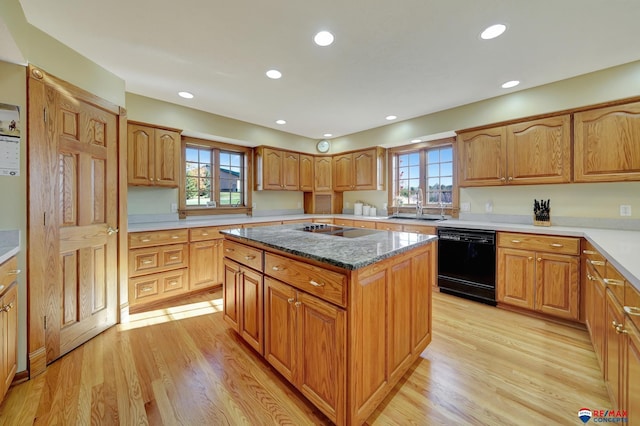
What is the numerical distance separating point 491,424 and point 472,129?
3151mm

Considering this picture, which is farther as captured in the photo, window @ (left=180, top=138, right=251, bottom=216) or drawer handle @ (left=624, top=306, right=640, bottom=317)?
window @ (left=180, top=138, right=251, bottom=216)

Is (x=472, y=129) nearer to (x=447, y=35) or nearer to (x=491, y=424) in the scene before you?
(x=447, y=35)

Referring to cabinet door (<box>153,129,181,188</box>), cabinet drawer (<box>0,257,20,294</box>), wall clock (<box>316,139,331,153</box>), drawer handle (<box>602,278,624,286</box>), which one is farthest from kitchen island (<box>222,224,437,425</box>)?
wall clock (<box>316,139,331,153</box>)

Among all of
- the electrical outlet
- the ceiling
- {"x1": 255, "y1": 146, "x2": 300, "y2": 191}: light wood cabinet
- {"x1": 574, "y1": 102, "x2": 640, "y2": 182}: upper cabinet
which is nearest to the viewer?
the ceiling

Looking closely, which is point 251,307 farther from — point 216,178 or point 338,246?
point 216,178

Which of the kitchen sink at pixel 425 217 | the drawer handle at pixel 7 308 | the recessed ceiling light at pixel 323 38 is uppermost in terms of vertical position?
the recessed ceiling light at pixel 323 38

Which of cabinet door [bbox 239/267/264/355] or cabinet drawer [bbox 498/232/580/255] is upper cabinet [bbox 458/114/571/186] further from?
cabinet door [bbox 239/267/264/355]

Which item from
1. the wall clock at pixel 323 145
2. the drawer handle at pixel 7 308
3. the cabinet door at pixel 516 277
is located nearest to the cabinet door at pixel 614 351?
the cabinet door at pixel 516 277

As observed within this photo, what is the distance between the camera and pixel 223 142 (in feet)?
13.6

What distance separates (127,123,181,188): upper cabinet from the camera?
9.95ft

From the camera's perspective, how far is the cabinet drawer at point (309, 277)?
1265 millimetres

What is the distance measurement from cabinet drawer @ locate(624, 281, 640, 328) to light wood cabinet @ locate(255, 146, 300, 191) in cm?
409

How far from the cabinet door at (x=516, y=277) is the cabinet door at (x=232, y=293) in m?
2.80

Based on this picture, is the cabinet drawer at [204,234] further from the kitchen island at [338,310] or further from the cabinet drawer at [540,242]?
the cabinet drawer at [540,242]
